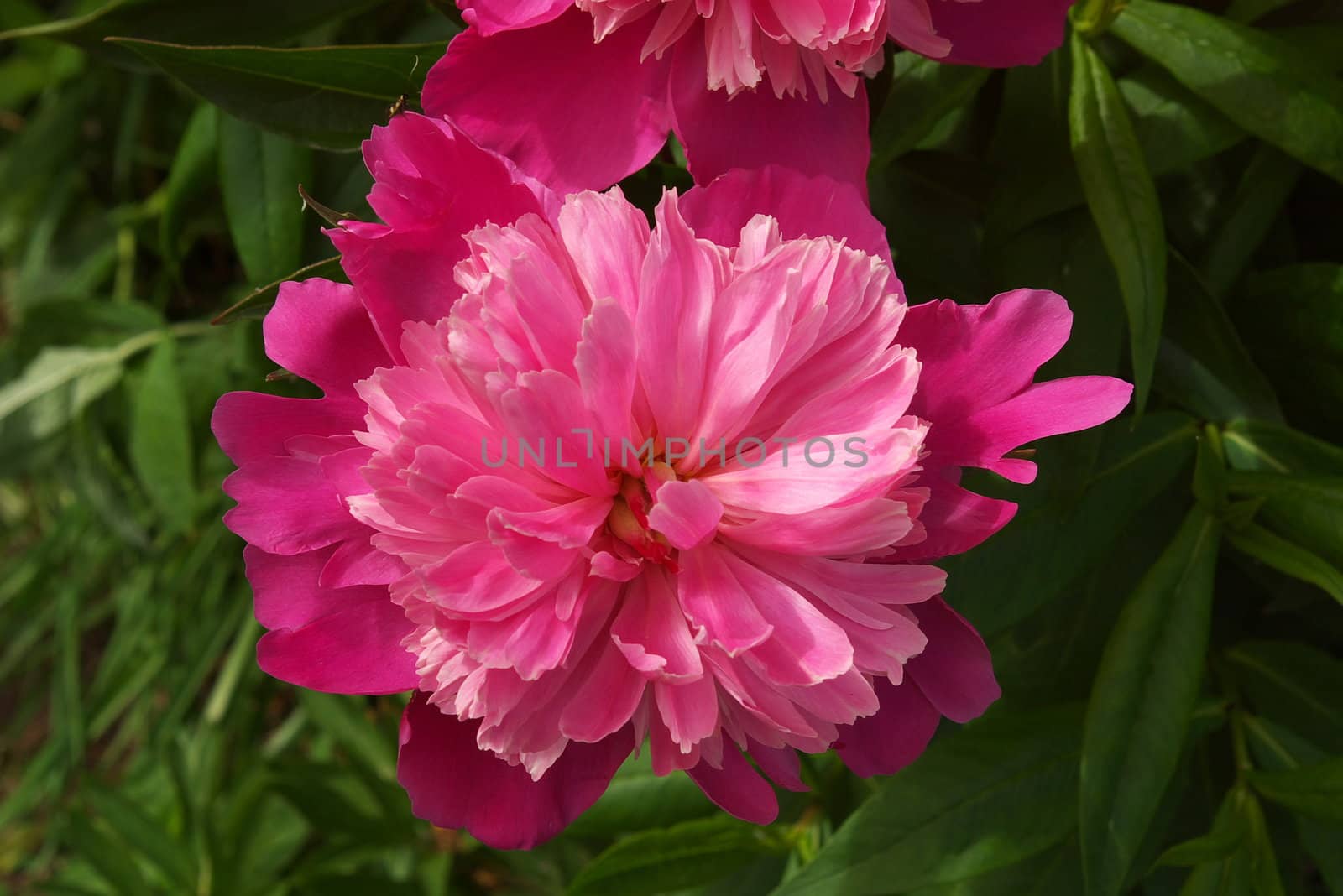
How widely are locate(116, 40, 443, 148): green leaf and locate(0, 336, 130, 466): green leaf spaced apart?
1.51ft

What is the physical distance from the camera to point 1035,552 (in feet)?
1.40

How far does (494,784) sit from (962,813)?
0.22m

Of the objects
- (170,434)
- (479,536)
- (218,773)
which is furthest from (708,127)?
(218,773)

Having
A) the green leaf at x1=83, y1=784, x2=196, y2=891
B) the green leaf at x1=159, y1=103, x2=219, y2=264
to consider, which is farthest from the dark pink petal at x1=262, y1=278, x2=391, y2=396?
the green leaf at x1=83, y1=784, x2=196, y2=891

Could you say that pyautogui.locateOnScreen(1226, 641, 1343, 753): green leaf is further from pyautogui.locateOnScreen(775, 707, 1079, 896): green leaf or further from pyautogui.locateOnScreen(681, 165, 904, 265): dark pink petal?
pyautogui.locateOnScreen(681, 165, 904, 265): dark pink petal

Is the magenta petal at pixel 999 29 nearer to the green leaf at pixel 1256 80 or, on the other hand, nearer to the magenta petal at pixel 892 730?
the green leaf at pixel 1256 80

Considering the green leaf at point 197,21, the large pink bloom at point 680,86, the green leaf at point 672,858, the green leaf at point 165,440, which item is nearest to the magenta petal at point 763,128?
the large pink bloom at point 680,86

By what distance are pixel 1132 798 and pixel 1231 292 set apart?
0.24 meters

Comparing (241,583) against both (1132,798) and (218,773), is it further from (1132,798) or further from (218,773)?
(1132,798)

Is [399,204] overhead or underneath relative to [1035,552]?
overhead

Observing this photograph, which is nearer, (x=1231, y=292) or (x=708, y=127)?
(x=708, y=127)

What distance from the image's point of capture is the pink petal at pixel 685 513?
29cm

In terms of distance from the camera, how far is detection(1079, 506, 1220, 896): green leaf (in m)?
0.40

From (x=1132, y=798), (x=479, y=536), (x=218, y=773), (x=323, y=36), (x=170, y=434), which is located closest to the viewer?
(x=479, y=536)
